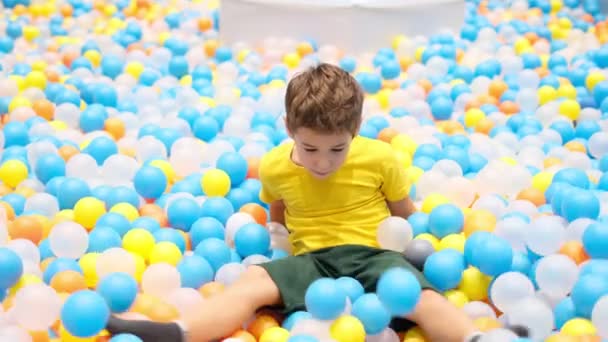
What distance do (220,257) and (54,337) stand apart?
400 millimetres

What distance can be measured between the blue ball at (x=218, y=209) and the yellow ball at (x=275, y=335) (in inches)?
19.0

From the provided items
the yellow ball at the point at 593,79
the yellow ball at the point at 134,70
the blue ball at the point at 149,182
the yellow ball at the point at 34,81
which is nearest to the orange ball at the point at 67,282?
the blue ball at the point at 149,182

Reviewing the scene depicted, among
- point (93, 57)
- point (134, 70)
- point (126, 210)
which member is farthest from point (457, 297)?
point (93, 57)

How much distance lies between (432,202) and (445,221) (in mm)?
148

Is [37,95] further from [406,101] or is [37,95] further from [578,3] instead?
[578,3]

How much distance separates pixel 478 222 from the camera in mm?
1834

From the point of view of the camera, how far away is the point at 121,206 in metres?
1.96

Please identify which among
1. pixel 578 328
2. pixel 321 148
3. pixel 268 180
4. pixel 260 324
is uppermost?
pixel 321 148

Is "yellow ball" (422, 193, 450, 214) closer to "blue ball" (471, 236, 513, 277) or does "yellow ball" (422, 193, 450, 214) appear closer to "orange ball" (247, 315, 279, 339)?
"blue ball" (471, 236, 513, 277)

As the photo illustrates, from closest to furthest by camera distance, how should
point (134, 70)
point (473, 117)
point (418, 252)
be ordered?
Answer: point (418, 252) < point (473, 117) < point (134, 70)

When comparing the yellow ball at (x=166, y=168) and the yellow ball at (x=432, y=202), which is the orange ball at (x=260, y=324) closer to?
the yellow ball at (x=432, y=202)

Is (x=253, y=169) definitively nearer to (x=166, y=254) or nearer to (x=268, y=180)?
(x=268, y=180)

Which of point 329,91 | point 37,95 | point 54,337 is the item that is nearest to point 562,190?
point 329,91

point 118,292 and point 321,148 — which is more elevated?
point 321,148
